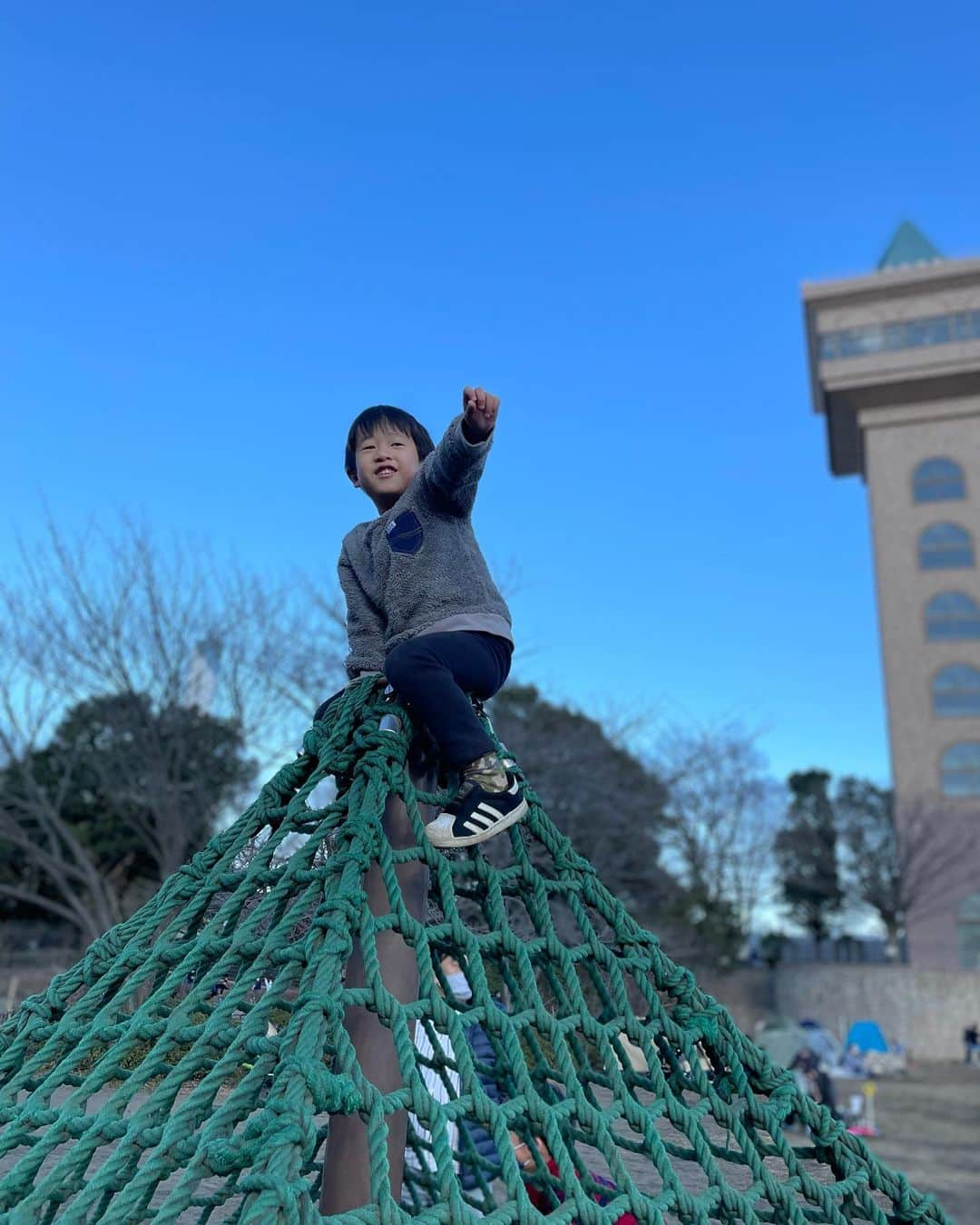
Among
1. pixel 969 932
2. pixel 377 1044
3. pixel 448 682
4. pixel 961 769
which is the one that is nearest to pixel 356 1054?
pixel 377 1044

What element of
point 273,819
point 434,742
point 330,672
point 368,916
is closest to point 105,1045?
point 273,819

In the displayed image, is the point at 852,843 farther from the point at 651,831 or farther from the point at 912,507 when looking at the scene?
the point at 651,831

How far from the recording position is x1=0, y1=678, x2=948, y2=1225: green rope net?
1166 millimetres

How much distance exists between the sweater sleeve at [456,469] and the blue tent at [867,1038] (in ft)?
55.2

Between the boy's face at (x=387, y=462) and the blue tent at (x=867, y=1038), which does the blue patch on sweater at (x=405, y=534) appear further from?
the blue tent at (x=867, y=1038)

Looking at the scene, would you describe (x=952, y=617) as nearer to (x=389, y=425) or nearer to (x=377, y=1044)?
(x=389, y=425)

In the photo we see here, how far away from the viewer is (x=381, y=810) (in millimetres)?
1592

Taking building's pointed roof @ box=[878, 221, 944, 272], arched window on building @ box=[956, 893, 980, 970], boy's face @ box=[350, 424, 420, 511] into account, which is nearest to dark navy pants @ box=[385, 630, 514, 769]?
boy's face @ box=[350, 424, 420, 511]

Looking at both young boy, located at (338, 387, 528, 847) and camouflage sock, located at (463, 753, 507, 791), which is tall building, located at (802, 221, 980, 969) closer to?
young boy, located at (338, 387, 528, 847)

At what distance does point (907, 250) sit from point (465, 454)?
34.1 meters

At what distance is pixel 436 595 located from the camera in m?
1.97

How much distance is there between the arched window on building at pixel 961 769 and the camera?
26172 millimetres

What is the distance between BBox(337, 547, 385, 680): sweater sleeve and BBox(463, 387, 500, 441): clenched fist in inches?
17.4

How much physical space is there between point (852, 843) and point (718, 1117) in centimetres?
2714
